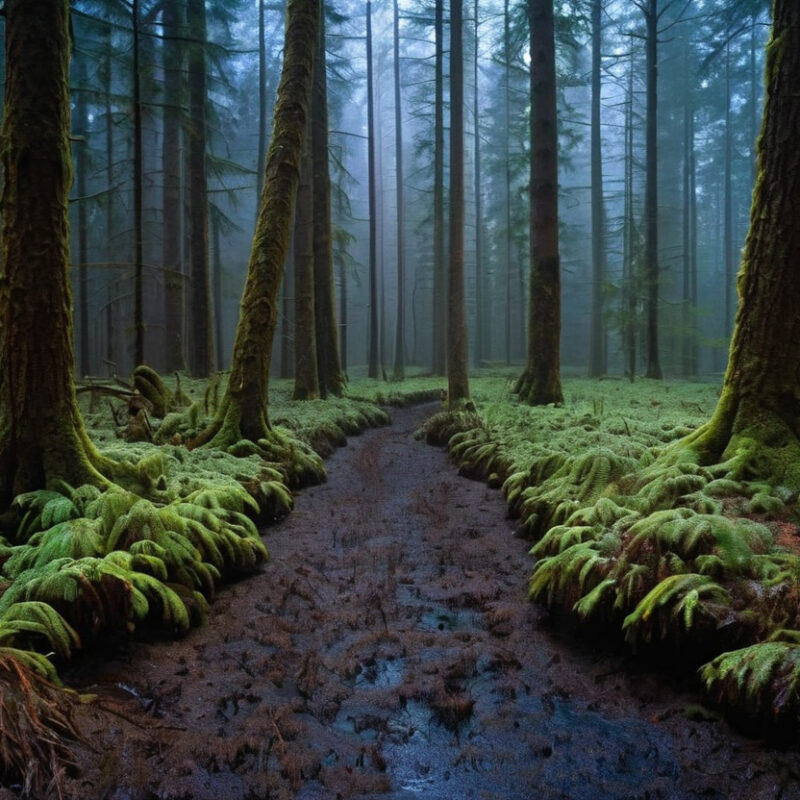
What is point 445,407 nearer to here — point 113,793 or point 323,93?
point 323,93

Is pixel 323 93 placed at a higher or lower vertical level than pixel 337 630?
higher

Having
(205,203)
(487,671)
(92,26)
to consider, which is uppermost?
(92,26)

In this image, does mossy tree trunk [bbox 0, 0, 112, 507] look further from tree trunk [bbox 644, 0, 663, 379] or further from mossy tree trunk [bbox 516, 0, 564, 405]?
tree trunk [bbox 644, 0, 663, 379]

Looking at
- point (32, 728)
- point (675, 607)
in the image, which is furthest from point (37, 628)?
point (675, 607)

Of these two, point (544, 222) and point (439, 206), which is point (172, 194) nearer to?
point (439, 206)

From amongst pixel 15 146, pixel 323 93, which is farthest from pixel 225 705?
pixel 323 93

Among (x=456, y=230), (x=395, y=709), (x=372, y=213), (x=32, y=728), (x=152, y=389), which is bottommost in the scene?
(x=395, y=709)

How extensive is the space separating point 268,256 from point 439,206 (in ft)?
51.0

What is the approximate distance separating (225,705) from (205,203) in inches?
642

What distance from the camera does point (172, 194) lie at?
1970 cm

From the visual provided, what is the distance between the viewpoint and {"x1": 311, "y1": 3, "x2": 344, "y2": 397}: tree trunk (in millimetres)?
15547

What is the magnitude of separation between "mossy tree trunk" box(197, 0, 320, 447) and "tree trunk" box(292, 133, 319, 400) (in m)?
4.53

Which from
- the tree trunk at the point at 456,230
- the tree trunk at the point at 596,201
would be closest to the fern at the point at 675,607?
the tree trunk at the point at 456,230

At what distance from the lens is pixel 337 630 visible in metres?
4.37
